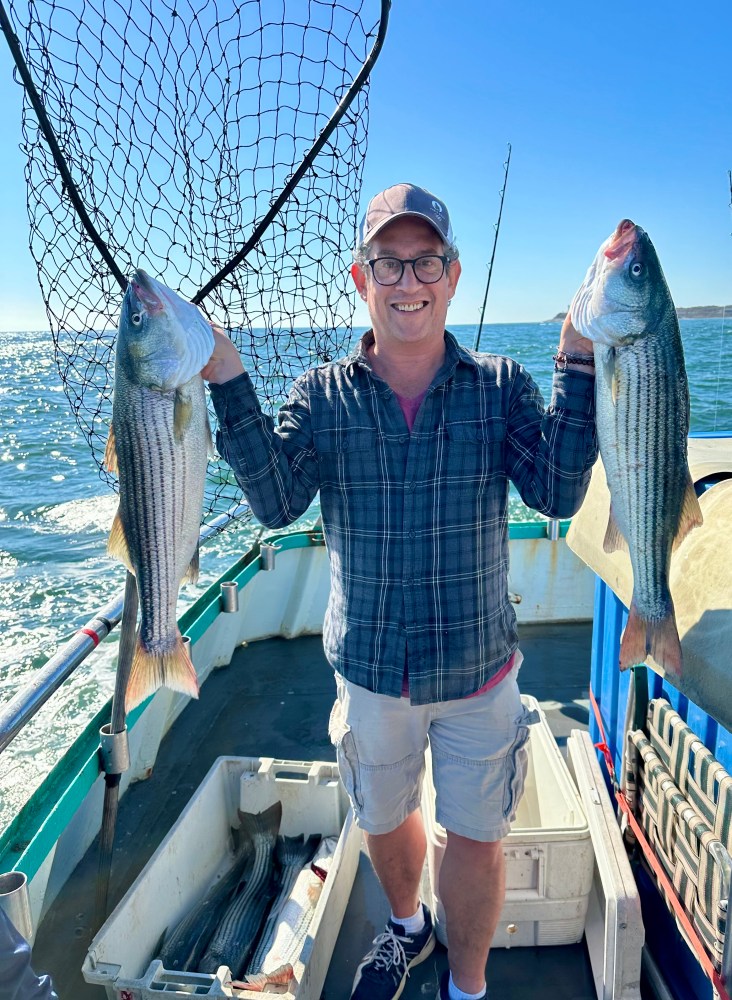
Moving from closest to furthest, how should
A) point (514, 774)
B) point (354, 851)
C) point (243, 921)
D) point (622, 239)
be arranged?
point (622, 239) < point (514, 774) < point (243, 921) < point (354, 851)

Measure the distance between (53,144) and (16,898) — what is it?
264 centimetres

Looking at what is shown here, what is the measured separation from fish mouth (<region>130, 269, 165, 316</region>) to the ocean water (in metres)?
4.37

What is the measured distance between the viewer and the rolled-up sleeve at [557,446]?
2178 millimetres

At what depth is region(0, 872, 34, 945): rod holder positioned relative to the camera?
2205 mm

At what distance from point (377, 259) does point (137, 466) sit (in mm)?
1082

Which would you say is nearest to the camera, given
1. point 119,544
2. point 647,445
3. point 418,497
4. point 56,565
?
point 647,445

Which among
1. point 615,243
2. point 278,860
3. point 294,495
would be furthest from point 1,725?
point 615,243

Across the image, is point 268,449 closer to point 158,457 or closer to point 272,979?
point 158,457

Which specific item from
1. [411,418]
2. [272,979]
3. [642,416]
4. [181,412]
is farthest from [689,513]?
[272,979]

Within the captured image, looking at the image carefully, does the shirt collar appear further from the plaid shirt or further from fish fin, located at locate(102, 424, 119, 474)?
fish fin, located at locate(102, 424, 119, 474)

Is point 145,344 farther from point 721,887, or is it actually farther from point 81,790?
point 721,887

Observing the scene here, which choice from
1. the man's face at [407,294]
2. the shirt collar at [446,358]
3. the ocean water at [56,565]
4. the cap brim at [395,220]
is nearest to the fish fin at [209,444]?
the shirt collar at [446,358]

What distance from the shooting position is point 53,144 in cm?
254

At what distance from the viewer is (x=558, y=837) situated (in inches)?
109
